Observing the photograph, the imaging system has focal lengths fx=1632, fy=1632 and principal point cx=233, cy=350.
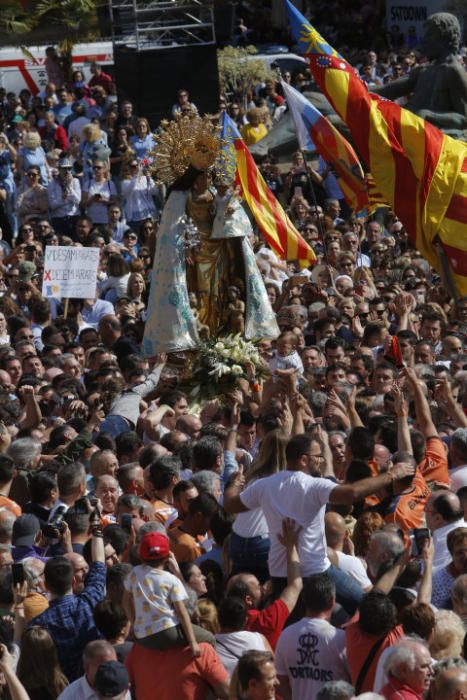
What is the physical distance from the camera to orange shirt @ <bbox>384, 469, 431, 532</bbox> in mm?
8484

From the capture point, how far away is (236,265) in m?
13.9

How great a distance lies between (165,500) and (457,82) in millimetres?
13143

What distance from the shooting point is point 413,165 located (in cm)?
1442

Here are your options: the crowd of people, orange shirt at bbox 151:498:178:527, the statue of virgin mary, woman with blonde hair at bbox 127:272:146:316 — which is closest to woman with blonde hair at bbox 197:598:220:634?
the crowd of people

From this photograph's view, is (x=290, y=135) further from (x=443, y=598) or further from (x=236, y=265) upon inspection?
(x=443, y=598)

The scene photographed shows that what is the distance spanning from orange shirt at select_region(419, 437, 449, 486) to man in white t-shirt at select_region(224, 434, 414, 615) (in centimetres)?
138

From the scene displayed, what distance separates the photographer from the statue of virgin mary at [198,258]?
44.1 ft

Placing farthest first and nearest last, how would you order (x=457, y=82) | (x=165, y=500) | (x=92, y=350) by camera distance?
(x=457, y=82)
(x=92, y=350)
(x=165, y=500)

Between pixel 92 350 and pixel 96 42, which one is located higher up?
pixel 96 42

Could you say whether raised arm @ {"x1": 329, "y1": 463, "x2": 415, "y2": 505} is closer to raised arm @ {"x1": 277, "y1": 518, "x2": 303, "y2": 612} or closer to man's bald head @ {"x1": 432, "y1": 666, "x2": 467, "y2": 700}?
raised arm @ {"x1": 277, "y1": 518, "x2": 303, "y2": 612}

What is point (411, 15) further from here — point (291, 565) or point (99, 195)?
point (291, 565)

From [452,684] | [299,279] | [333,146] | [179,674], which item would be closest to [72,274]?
[299,279]

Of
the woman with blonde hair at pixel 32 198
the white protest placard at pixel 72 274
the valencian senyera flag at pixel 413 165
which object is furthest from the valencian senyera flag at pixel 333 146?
the woman with blonde hair at pixel 32 198

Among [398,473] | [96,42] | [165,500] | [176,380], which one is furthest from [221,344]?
[96,42]
